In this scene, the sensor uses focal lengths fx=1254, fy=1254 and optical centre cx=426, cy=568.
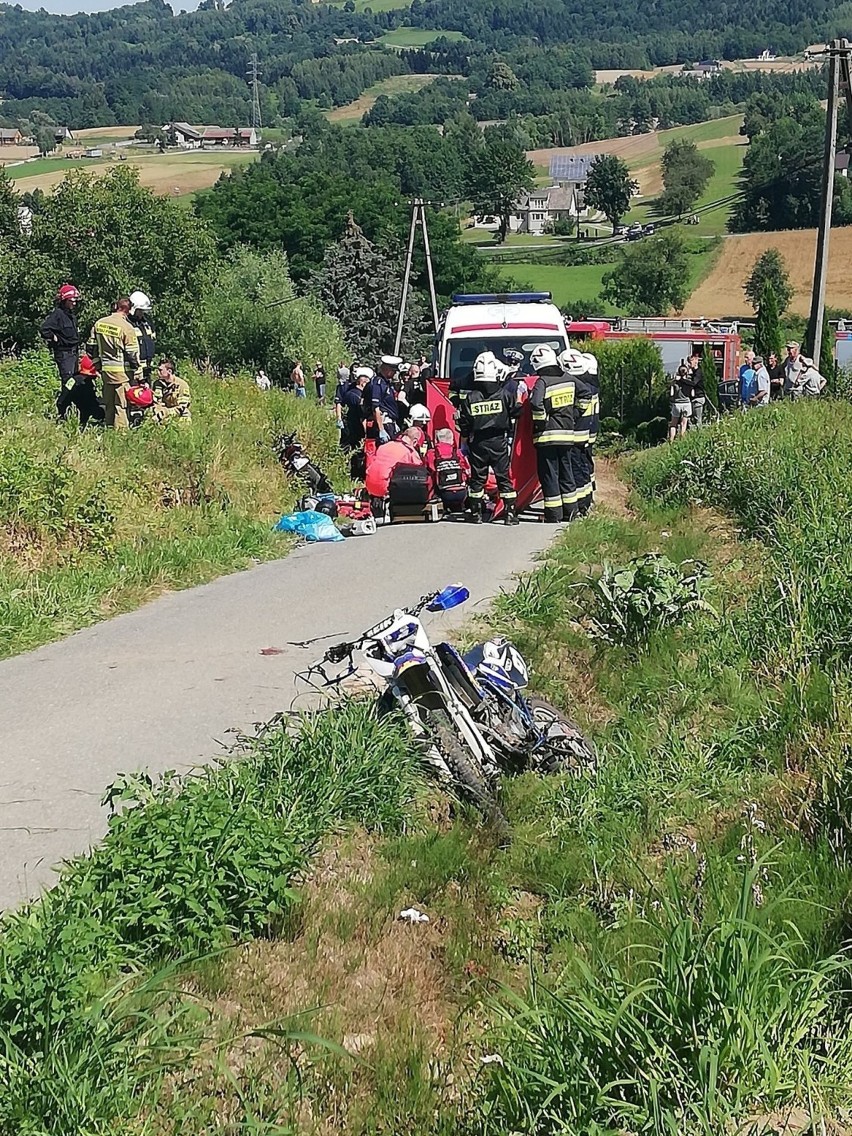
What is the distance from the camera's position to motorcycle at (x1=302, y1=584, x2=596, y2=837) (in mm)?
5953

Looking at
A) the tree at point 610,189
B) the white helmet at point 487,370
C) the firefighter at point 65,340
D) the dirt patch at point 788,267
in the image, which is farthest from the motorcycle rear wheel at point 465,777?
the tree at point 610,189

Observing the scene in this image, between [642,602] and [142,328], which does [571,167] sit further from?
[642,602]

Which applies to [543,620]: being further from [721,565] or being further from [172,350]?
[172,350]

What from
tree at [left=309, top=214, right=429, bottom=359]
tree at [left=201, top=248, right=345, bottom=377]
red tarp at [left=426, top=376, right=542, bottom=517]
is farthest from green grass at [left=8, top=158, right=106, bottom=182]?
red tarp at [left=426, top=376, right=542, bottom=517]

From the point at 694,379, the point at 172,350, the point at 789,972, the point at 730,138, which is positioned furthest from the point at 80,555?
the point at 730,138

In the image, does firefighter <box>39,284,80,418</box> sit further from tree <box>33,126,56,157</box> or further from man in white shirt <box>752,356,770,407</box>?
tree <box>33,126,56,157</box>

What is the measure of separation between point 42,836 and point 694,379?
1855cm

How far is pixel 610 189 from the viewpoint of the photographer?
381 ft

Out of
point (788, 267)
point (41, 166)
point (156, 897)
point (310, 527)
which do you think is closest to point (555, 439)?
point (310, 527)

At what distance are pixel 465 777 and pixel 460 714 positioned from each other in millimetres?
305

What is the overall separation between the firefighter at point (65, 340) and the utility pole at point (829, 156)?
15584 millimetres

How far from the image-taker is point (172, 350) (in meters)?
53.7

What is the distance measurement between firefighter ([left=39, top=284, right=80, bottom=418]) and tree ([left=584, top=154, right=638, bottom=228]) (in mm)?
107863

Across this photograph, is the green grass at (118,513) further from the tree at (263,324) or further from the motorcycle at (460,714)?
the tree at (263,324)
